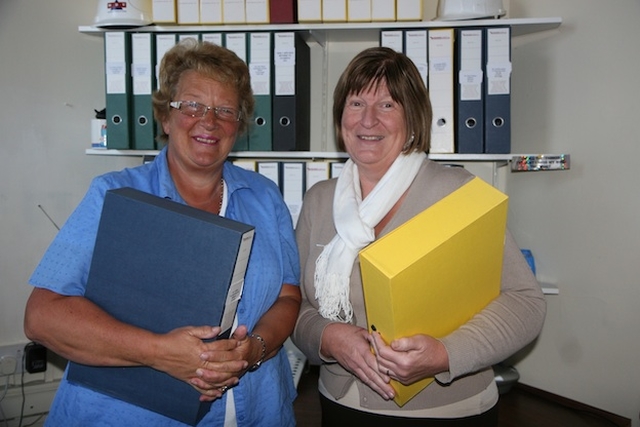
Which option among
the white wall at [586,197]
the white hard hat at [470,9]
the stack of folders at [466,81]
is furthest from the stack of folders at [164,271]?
the white wall at [586,197]

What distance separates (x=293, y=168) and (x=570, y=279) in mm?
1197

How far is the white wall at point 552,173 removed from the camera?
2057 millimetres

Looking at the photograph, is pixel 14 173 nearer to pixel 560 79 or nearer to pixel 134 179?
pixel 134 179

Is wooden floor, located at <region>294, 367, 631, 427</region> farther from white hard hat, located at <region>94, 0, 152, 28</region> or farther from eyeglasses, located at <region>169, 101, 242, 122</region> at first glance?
white hard hat, located at <region>94, 0, 152, 28</region>

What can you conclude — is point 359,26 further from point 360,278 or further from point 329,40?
point 360,278

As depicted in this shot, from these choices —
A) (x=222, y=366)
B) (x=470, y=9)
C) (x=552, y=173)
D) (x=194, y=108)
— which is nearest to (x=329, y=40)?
(x=470, y=9)

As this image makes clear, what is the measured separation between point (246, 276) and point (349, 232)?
0.86ft

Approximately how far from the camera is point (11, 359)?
249 centimetres

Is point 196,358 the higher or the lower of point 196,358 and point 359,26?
the lower

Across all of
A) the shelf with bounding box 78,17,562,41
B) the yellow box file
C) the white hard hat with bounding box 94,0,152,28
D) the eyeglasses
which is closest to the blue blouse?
the eyeglasses

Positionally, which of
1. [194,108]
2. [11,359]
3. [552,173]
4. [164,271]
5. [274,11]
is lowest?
[11,359]

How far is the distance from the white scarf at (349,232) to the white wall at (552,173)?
43.4 inches

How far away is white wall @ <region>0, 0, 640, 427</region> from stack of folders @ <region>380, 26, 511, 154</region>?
0.31 meters

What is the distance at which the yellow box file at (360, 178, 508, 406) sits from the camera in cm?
98
